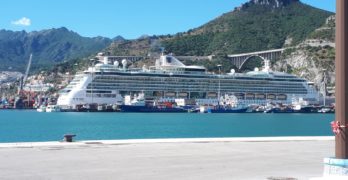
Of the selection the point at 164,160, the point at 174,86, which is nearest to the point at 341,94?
the point at 164,160

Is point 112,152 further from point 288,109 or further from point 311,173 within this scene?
point 288,109

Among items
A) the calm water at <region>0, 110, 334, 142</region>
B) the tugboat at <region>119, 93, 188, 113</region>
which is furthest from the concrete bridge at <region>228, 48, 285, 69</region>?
the calm water at <region>0, 110, 334, 142</region>

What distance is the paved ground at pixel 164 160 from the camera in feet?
34.2

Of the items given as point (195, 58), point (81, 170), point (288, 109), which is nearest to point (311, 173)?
point (81, 170)

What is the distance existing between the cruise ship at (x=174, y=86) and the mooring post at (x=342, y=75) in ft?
333

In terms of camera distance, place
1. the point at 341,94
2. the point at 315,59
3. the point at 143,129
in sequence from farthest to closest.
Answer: the point at 315,59, the point at 143,129, the point at 341,94

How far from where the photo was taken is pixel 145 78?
372 ft

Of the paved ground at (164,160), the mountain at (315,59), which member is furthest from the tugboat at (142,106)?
the paved ground at (164,160)

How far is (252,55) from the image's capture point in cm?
18612

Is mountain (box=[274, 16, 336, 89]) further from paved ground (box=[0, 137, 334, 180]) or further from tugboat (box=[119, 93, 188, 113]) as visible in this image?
paved ground (box=[0, 137, 334, 180])

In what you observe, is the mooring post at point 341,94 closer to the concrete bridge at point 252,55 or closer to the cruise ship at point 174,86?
the cruise ship at point 174,86

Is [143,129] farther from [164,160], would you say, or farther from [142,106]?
[142,106]

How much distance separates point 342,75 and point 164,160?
566 cm

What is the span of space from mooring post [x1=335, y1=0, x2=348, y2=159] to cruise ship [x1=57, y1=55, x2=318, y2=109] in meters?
101
